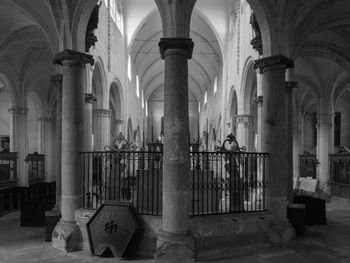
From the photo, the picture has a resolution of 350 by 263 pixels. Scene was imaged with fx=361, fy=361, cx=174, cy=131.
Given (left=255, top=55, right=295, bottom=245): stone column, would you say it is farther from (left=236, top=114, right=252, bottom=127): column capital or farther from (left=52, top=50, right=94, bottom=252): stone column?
(left=236, top=114, right=252, bottom=127): column capital

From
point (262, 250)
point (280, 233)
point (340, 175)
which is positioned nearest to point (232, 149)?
point (280, 233)

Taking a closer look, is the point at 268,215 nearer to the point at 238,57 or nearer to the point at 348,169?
the point at 348,169

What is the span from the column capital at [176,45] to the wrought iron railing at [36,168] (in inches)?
615

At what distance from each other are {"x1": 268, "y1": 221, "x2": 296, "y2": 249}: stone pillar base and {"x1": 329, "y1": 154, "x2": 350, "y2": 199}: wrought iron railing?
9145 millimetres

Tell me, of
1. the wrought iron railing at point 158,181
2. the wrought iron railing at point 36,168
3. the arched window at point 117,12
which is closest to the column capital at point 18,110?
the wrought iron railing at point 36,168

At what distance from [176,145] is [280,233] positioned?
3.08m

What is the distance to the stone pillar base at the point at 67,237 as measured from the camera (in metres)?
7.24

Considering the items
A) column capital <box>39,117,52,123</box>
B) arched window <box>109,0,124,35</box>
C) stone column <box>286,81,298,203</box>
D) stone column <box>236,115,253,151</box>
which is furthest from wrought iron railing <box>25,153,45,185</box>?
stone column <box>286,81,298,203</box>

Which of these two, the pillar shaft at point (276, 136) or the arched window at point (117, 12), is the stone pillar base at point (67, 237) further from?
the arched window at point (117, 12)

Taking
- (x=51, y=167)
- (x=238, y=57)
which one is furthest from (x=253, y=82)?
(x=51, y=167)

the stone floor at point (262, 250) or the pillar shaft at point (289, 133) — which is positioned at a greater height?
the pillar shaft at point (289, 133)

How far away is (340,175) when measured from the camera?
1658 cm

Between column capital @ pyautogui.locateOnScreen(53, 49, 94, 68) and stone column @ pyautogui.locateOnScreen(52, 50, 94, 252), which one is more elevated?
column capital @ pyautogui.locateOnScreen(53, 49, 94, 68)

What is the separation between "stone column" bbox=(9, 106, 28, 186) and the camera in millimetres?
17703
